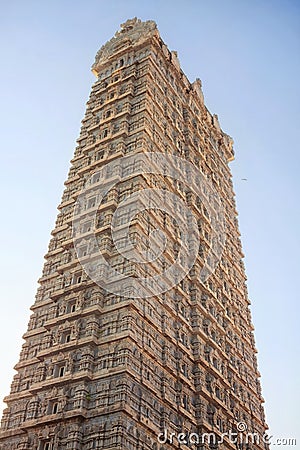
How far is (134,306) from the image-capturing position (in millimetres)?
29047

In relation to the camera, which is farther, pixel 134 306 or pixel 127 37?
pixel 127 37

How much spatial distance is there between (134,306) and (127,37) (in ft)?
99.2

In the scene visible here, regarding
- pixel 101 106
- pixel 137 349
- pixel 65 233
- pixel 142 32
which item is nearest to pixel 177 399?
pixel 137 349

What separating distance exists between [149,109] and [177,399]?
21770 mm

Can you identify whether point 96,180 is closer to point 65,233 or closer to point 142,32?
point 65,233

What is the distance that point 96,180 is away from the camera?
38219 mm
